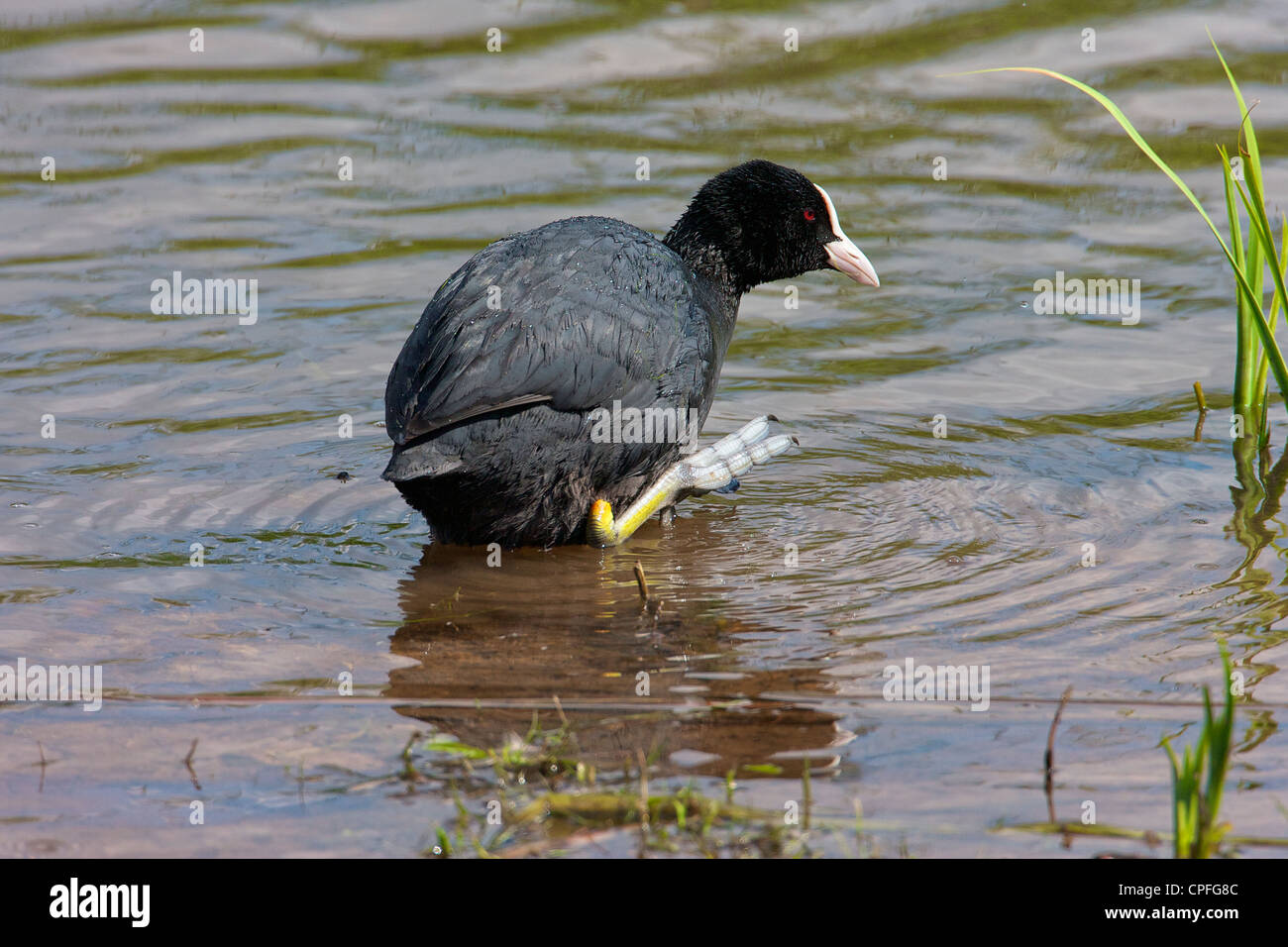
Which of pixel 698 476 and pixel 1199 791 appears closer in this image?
pixel 1199 791

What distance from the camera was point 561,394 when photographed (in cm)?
471

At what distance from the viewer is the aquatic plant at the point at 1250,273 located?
15.5ft

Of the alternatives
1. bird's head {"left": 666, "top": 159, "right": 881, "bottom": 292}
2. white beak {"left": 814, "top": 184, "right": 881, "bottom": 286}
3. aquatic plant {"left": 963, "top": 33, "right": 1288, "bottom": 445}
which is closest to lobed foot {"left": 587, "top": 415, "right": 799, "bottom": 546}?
bird's head {"left": 666, "top": 159, "right": 881, "bottom": 292}

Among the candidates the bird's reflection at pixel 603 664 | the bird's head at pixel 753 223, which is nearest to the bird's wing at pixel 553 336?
the bird's reflection at pixel 603 664

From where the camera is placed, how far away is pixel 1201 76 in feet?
30.9

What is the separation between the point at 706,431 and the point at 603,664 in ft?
7.58

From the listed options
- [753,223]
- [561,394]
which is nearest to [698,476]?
[561,394]

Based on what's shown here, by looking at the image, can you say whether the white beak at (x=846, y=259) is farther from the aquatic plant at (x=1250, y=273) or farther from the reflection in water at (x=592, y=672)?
the reflection in water at (x=592, y=672)

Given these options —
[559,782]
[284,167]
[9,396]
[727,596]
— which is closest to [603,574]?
[727,596]

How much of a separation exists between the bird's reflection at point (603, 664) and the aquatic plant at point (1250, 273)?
6.36 ft

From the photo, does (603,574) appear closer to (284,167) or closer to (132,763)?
(132,763)

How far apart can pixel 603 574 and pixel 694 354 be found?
2.89ft

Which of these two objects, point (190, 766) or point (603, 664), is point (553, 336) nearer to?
point (603, 664)

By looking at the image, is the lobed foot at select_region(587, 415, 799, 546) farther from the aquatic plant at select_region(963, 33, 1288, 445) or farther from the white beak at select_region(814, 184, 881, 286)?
the aquatic plant at select_region(963, 33, 1288, 445)
